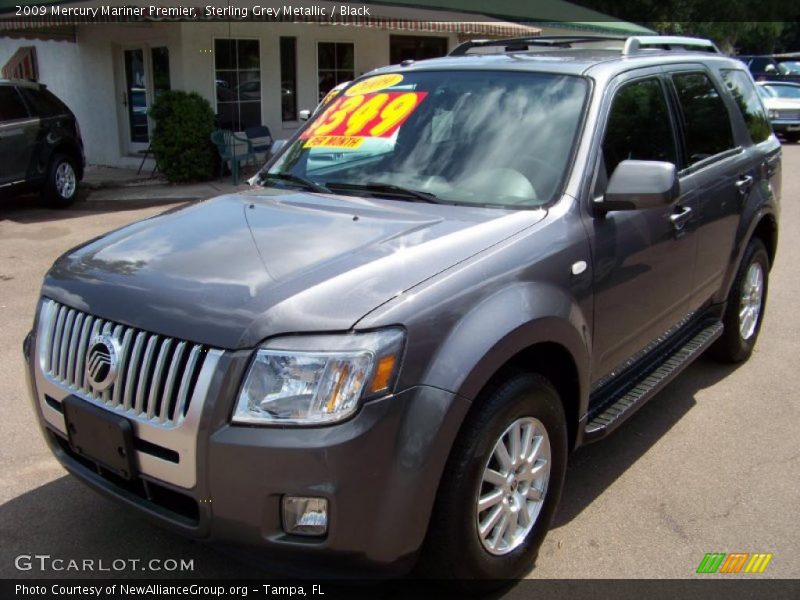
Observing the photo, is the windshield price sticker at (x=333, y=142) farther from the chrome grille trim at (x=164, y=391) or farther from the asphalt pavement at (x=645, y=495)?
the asphalt pavement at (x=645, y=495)

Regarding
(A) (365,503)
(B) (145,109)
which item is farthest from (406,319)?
(B) (145,109)

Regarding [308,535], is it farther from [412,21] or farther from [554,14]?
[554,14]

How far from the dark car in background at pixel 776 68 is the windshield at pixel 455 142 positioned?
20861 mm

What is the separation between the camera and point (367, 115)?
3.87 meters

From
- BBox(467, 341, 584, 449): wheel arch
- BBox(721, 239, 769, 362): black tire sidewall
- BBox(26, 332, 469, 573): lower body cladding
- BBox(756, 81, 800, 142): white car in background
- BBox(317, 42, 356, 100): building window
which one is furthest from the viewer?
BBox(756, 81, 800, 142): white car in background

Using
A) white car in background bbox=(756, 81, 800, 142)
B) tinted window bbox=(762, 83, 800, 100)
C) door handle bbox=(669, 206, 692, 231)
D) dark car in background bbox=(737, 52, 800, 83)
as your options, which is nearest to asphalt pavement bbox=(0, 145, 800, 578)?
door handle bbox=(669, 206, 692, 231)

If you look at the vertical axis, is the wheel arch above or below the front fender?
below

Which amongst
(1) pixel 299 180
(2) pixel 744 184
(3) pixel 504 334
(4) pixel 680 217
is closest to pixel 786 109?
(2) pixel 744 184

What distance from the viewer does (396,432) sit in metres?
2.32

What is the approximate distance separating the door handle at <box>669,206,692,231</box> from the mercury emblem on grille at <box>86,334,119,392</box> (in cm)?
257

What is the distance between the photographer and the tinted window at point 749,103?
4.91 meters

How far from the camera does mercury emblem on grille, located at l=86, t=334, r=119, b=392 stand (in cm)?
255

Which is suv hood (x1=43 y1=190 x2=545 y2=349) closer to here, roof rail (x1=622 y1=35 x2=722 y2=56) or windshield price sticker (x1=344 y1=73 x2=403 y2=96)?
windshield price sticker (x1=344 y1=73 x2=403 y2=96)

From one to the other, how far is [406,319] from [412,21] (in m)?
13.1
